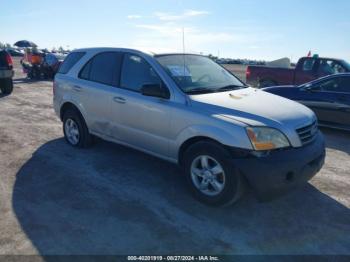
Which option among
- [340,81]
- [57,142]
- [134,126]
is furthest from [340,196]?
[57,142]

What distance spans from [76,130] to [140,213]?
2.74m

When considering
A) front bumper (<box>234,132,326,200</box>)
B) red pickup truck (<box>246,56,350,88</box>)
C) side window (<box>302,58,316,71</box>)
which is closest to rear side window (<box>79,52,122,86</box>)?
front bumper (<box>234,132,326,200</box>)

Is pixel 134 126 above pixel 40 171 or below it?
above

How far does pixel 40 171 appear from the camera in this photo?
4.98 meters

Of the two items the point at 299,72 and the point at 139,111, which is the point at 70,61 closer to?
the point at 139,111

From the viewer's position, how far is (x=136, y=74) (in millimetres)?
4836

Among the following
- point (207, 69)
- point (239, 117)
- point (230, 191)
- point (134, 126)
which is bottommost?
point (230, 191)

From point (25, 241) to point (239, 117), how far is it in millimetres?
2483

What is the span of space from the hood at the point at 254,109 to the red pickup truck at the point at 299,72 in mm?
8092

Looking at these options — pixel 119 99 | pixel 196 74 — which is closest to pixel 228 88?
pixel 196 74

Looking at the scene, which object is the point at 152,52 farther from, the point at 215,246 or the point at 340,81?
the point at 340,81

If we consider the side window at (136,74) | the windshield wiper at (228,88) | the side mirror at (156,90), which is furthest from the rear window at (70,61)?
the windshield wiper at (228,88)

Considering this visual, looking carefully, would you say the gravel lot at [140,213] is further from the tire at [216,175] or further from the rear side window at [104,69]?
the rear side window at [104,69]

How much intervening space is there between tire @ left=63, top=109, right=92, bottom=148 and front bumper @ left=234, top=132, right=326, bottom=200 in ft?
10.2
